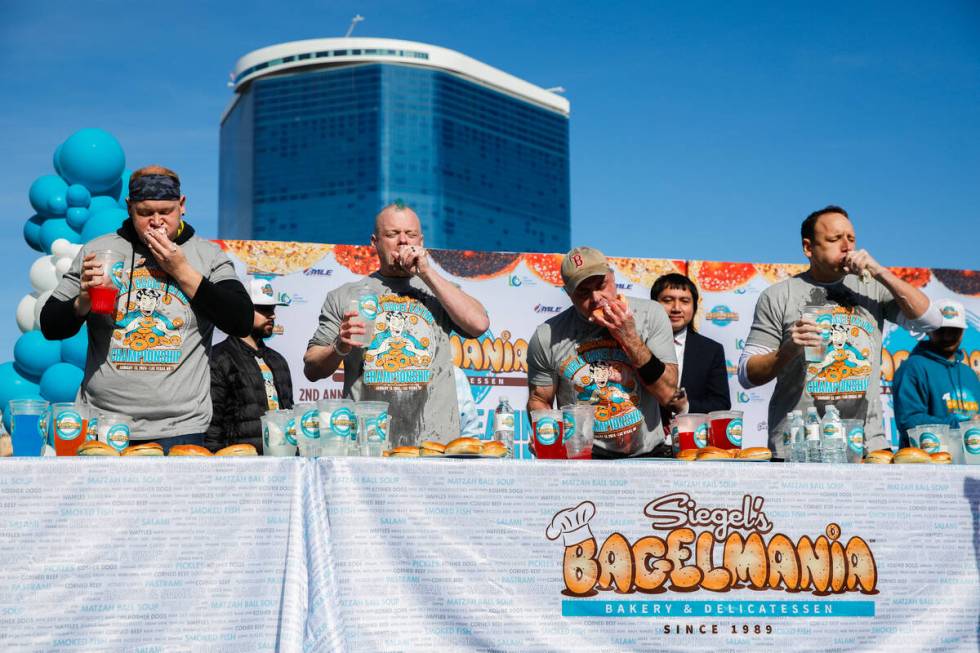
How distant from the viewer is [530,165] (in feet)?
375

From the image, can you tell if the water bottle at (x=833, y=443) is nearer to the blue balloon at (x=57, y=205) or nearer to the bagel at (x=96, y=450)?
the bagel at (x=96, y=450)

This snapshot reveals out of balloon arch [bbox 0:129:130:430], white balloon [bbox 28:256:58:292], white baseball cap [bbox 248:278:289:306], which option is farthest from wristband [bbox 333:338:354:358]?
white balloon [bbox 28:256:58:292]

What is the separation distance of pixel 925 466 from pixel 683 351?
2263 millimetres

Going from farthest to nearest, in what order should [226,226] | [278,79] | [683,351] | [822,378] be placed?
[226,226], [278,79], [683,351], [822,378]

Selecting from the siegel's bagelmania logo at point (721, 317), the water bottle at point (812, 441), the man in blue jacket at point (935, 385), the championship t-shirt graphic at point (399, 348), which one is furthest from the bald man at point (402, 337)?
the siegel's bagelmania logo at point (721, 317)

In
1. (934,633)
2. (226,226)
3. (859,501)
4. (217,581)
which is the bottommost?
(934,633)

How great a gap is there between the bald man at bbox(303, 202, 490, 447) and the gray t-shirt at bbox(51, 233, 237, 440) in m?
0.43

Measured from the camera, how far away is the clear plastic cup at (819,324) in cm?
322

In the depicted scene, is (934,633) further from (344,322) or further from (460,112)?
(460,112)

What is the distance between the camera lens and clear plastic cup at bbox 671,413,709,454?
3.05 meters

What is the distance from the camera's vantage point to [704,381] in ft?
15.8

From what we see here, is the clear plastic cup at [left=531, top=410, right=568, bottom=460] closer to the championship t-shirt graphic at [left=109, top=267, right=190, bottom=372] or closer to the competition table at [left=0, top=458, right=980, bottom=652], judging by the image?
the competition table at [left=0, top=458, right=980, bottom=652]

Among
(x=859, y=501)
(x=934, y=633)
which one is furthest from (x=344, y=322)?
(x=934, y=633)

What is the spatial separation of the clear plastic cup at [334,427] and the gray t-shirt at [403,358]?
64 centimetres
